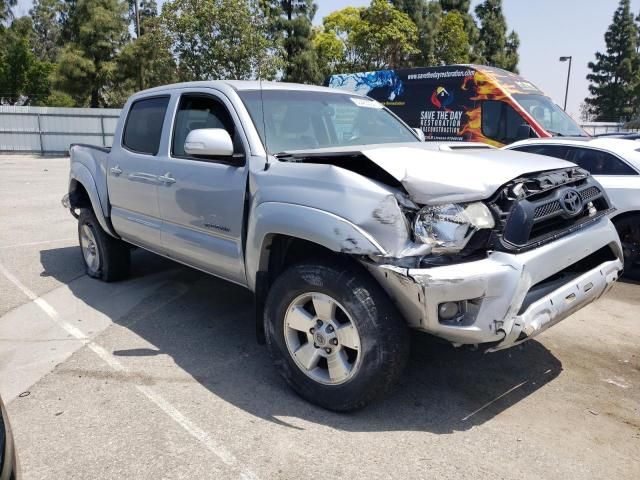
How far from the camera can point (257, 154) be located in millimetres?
3701

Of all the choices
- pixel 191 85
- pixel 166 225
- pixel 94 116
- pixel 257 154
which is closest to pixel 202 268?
pixel 166 225

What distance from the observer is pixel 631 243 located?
630 cm

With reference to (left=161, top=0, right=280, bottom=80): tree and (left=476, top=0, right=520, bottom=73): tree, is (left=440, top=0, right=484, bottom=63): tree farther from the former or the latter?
(left=161, top=0, right=280, bottom=80): tree

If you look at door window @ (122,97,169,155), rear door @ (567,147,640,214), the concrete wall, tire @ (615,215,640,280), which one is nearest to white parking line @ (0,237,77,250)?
door window @ (122,97,169,155)

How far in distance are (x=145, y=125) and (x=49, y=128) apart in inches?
912

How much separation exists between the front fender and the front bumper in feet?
0.46

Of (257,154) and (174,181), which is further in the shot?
(174,181)

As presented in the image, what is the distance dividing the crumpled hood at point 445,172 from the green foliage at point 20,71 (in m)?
42.0

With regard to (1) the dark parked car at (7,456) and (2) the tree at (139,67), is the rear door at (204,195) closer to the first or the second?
(1) the dark parked car at (7,456)

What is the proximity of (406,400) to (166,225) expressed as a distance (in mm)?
2372

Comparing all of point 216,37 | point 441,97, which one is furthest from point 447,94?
point 216,37

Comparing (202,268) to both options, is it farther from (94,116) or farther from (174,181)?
(94,116)

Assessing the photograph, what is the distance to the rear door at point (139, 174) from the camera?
4.70 m

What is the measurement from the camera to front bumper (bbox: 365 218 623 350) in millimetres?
2748
